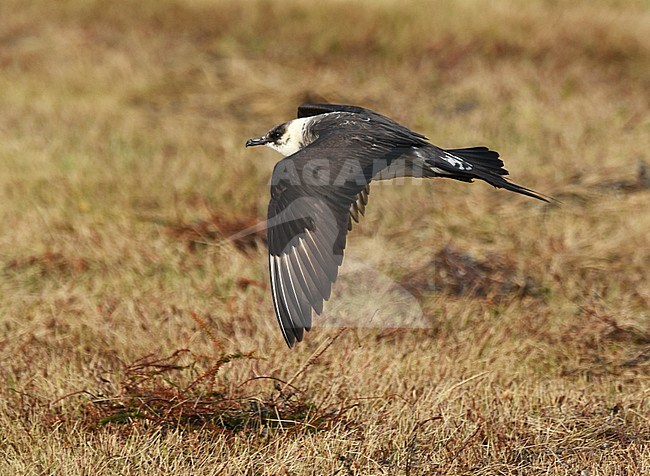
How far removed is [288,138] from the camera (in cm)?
450

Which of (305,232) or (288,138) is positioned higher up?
(288,138)

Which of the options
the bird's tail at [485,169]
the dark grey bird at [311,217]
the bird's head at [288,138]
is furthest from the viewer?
the bird's head at [288,138]

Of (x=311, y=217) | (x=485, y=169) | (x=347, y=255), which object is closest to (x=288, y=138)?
(x=347, y=255)

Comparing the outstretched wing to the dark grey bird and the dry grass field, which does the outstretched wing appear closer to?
the dark grey bird

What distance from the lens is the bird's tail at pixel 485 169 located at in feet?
12.3

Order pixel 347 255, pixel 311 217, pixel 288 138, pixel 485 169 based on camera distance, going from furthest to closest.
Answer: pixel 347 255, pixel 288 138, pixel 485 169, pixel 311 217

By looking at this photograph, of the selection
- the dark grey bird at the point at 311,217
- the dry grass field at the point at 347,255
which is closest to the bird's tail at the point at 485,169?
the dark grey bird at the point at 311,217

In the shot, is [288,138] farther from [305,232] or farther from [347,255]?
[305,232]

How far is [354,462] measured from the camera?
289 cm

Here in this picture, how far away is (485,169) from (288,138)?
99 cm

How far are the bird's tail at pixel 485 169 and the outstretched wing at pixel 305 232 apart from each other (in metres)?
0.65

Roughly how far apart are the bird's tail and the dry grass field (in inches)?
25.1

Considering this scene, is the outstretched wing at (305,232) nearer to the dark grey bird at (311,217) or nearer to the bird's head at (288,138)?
the dark grey bird at (311,217)

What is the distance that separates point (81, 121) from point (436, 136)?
266cm
